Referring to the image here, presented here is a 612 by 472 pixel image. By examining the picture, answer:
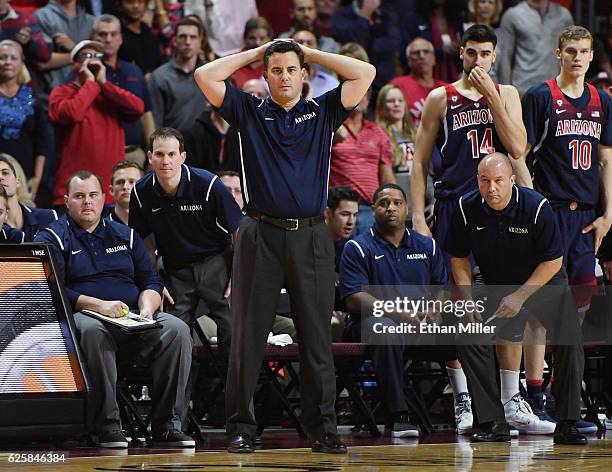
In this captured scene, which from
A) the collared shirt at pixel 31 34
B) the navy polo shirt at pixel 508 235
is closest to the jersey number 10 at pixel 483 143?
the navy polo shirt at pixel 508 235

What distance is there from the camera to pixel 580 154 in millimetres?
7605

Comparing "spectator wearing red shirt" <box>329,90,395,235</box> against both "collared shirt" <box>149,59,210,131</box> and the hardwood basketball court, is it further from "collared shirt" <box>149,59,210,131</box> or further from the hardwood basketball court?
the hardwood basketball court

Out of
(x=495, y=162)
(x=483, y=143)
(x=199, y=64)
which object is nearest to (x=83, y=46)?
(x=199, y=64)

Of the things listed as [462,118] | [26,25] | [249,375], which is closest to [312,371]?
[249,375]

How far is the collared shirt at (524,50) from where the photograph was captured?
11.2 metres

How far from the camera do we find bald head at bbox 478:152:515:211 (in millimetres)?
6957

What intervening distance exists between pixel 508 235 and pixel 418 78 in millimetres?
3853

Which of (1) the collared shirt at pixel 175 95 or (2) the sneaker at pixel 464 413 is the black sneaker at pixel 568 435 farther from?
(1) the collared shirt at pixel 175 95

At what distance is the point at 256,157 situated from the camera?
596 cm

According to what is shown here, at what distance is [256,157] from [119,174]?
7.79ft

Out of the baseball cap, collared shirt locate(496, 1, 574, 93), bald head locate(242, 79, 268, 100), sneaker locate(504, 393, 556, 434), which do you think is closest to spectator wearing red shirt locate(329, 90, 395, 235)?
bald head locate(242, 79, 268, 100)

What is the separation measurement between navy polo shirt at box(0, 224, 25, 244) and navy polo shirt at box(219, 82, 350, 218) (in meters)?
1.75

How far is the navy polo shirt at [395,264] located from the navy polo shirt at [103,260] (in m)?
1.37

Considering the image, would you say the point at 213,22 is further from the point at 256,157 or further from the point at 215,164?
the point at 256,157
